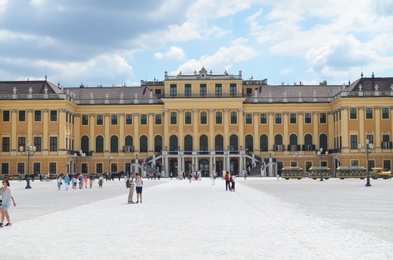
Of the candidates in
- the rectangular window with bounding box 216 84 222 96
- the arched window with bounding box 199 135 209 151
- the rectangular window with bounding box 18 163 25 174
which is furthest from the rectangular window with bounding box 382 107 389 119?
the rectangular window with bounding box 18 163 25 174

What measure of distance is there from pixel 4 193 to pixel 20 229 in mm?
1440

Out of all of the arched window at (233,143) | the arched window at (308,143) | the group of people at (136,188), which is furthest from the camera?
the arched window at (308,143)

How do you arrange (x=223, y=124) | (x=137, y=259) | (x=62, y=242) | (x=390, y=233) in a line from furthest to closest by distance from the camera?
(x=223, y=124) → (x=390, y=233) → (x=62, y=242) → (x=137, y=259)

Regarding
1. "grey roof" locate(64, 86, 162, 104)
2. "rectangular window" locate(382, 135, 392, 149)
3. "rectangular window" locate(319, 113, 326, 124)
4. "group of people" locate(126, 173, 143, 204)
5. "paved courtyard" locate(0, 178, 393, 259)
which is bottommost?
"paved courtyard" locate(0, 178, 393, 259)

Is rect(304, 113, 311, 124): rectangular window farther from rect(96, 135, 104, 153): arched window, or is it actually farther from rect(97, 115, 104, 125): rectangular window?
rect(96, 135, 104, 153): arched window

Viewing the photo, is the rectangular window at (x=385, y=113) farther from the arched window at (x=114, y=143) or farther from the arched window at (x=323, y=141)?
the arched window at (x=114, y=143)

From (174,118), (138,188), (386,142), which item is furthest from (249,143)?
(138,188)

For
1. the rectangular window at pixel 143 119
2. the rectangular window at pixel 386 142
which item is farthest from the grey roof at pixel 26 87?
the rectangular window at pixel 386 142

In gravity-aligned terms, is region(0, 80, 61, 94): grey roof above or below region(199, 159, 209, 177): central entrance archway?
above

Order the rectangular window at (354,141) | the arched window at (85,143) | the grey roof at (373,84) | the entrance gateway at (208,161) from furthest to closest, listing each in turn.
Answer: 1. the arched window at (85,143)
2. the entrance gateway at (208,161)
3. the grey roof at (373,84)
4. the rectangular window at (354,141)

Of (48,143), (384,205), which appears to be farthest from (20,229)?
(48,143)

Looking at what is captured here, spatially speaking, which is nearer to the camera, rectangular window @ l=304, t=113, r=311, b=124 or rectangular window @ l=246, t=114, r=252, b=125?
rectangular window @ l=304, t=113, r=311, b=124

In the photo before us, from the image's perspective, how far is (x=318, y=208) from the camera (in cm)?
2447

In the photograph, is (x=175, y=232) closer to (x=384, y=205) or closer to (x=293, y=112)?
(x=384, y=205)
